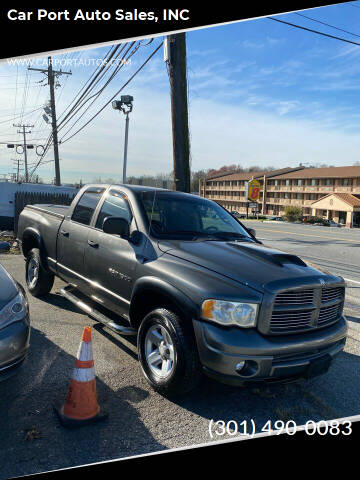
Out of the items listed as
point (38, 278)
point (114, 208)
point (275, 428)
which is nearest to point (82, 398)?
point (275, 428)

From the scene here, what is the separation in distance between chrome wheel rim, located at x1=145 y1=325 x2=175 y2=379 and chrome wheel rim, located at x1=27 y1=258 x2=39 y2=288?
3112 mm

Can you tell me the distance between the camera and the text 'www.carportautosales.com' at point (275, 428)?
297cm

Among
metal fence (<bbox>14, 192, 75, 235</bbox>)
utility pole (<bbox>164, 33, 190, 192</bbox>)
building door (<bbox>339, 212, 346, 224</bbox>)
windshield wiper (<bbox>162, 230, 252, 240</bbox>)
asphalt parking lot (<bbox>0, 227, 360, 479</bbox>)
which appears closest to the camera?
asphalt parking lot (<bbox>0, 227, 360, 479</bbox>)

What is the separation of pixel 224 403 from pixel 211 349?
78 centimetres

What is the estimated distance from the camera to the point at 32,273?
621cm

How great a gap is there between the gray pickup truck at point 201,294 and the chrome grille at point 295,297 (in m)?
0.01

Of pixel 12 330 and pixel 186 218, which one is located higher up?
pixel 186 218

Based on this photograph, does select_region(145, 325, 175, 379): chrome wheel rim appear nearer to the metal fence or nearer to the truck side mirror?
the truck side mirror

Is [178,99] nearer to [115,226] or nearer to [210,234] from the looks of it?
[210,234]

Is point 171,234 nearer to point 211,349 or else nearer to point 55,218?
point 211,349

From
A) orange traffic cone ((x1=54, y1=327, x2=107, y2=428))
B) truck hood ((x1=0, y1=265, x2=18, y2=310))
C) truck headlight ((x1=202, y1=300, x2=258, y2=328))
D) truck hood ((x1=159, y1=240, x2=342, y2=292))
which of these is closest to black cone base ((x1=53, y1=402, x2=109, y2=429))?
orange traffic cone ((x1=54, y1=327, x2=107, y2=428))

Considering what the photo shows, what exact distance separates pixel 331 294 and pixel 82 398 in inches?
→ 88.9

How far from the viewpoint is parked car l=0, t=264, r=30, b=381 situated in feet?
10.0

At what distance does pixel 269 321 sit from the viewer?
2961 mm
